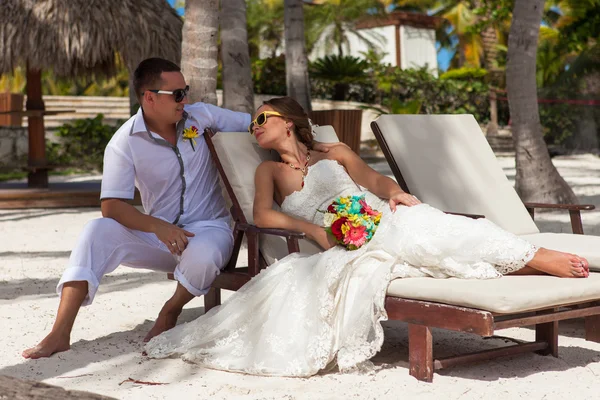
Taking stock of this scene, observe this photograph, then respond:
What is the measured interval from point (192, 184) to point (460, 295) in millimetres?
1837

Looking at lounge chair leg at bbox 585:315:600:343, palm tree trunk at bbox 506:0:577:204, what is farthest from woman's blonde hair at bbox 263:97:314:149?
Result: palm tree trunk at bbox 506:0:577:204

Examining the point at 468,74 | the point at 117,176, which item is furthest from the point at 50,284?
the point at 468,74

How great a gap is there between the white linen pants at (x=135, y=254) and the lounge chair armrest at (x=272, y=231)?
0.69ft

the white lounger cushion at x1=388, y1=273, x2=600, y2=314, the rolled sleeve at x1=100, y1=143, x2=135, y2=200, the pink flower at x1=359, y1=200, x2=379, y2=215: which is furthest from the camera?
the rolled sleeve at x1=100, y1=143, x2=135, y2=200

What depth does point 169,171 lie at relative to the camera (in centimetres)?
489

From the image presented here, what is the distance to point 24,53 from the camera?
496 inches

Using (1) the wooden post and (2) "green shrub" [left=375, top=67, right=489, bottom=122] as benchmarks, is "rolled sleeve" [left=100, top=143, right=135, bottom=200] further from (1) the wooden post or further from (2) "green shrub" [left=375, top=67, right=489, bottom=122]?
(2) "green shrub" [left=375, top=67, right=489, bottom=122]

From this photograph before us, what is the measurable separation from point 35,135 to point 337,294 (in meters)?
10.7

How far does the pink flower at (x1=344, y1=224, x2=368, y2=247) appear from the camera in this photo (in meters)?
4.25

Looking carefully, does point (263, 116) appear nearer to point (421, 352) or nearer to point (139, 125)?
point (139, 125)

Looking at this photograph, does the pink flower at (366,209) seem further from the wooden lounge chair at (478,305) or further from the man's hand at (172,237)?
the man's hand at (172,237)

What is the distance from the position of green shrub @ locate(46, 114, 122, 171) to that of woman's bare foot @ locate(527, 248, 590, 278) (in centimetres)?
1741

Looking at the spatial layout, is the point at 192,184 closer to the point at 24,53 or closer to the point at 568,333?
the point at 568,333

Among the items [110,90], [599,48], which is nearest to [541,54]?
[599,48]
